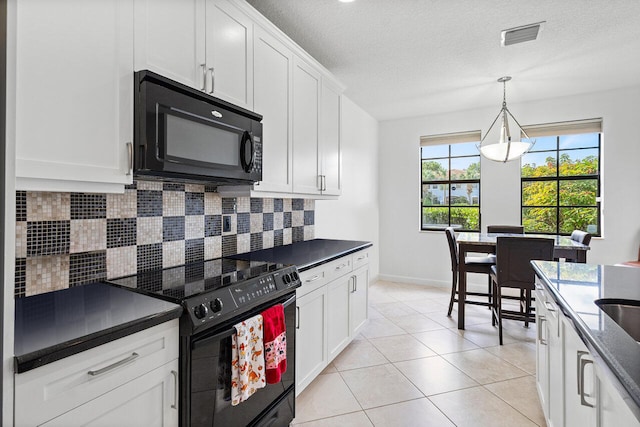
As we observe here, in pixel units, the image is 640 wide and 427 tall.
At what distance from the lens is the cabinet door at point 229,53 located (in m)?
1.72

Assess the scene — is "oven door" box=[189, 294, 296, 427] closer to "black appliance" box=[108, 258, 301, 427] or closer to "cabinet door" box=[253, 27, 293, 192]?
"black appliance" box=[108, 258, 301, 427]

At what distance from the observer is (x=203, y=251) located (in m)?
2.10

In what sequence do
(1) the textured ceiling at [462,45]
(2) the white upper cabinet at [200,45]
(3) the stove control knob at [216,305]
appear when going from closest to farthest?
(3) the stove control knob at [216,305] < (2) the white upper cabinet at [200,45] < (1) the textured ceiling at [462,45]

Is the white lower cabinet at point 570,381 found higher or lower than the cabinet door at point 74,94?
lower

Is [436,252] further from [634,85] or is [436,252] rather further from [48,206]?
[48,206]

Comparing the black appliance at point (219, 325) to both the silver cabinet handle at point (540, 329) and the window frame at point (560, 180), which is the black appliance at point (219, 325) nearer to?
the silver cabinet handle at point (540, 329)

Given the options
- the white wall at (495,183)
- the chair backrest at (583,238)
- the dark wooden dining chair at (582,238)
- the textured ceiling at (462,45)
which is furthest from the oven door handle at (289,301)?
the white wall at (495,183)

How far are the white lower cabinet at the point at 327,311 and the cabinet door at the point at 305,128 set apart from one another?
682mm

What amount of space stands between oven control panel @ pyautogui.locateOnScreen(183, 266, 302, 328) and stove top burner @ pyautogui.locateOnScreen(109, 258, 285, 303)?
0.10 feet

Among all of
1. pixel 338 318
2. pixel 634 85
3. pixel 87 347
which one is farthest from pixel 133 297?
pixel 634 85

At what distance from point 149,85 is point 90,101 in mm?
235

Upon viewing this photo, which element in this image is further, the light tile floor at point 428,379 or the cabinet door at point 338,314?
the cabinet door at point 338,314

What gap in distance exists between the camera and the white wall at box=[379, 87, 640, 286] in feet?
12.6

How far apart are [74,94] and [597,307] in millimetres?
1991
